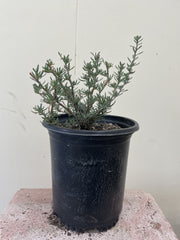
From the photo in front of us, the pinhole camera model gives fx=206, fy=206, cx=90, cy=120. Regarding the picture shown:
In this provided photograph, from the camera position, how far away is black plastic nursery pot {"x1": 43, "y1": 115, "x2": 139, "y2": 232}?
0.54 meters

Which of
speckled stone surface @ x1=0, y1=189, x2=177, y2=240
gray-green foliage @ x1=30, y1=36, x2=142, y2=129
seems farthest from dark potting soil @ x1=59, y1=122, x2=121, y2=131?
speckled stone surface @ x1=0, y1=189, x2=177, y2=240

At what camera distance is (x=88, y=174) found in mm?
561

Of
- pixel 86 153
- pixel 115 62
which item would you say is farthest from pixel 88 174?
pixel 115 62

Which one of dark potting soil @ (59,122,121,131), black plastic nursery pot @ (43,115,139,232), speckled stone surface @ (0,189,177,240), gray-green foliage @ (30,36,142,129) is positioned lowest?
speckled stone surface @ (0,189,177,240)

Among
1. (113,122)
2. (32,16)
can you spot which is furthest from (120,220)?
(32,16)

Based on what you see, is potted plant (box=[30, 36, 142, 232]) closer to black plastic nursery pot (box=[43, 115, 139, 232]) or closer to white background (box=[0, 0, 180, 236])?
black plastic nursery pot (box=[43, 115, 139, 232])

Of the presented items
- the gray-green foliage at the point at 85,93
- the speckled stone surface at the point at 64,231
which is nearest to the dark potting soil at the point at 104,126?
the gray-green foliage at the point at 85,93

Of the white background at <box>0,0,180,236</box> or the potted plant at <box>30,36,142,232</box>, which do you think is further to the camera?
the white background at <box>0,0,180,236</box>

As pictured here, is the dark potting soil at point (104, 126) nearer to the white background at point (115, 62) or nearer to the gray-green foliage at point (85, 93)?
the gray-green foliage at point (85, 93)

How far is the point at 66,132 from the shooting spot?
52 centimetres

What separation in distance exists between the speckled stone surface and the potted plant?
0.03 meters

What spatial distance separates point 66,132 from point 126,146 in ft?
0.64

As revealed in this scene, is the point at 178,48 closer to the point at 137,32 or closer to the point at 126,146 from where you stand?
the point at 137,32

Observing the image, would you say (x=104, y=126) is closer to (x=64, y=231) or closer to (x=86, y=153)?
(x=86, y=153)
